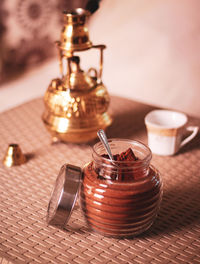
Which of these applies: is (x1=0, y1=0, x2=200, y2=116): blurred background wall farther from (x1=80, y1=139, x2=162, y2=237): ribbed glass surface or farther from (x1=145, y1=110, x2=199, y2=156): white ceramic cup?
(x1=80, y1=139, x2=162, y2=237): ribbed glass surface

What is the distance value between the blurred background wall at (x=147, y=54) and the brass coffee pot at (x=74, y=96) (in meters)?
0.76

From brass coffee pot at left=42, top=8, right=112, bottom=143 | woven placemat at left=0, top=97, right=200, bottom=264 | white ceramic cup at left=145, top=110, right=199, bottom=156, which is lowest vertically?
woven placemat at left=0, top=97, right=200, bottom=264

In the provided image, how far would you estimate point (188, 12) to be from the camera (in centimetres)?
186

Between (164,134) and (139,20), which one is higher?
(139,20)

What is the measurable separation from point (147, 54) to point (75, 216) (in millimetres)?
1296

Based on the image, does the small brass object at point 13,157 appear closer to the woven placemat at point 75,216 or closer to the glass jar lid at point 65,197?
the woven placemat at point 75,216

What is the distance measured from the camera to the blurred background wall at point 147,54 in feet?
5.80

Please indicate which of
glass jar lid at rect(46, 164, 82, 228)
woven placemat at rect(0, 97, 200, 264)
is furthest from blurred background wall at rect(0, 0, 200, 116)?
glass jar lid at rect(46, 164, 82, 228)

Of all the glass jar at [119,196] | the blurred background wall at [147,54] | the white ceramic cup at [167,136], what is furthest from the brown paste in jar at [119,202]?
the blurred background wall at [147,54]

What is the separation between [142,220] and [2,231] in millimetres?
237

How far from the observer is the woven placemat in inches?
25.0

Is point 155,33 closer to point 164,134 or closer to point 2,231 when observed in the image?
point 164,134

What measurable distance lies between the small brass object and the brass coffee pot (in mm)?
102

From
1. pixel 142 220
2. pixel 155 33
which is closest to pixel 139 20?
pixel 155 33
